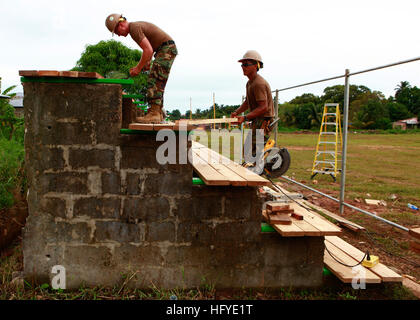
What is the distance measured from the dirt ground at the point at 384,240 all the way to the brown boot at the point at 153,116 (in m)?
3.25

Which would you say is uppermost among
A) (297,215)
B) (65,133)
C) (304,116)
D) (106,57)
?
(106,57)

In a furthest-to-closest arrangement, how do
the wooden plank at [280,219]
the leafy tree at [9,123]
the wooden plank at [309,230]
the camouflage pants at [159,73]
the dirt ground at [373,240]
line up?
the leafy tree at [9,123] < the dirt ground at [373,240] < the camouflage pants at [159,73] < the wooden plank at [280,219] < the wooden plank at [309,230]

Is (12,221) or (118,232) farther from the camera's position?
(12,221)

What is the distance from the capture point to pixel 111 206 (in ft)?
11.3

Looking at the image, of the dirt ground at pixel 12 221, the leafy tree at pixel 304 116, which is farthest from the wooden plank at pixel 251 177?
the leafy tree at pixel 304 116

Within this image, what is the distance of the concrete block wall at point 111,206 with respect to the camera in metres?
3.42

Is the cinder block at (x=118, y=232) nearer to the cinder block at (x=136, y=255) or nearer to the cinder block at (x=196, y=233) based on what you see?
the cinder block at (x=136, y=255)

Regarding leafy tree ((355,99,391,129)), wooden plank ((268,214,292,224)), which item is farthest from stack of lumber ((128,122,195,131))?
leafy tree ((355,99,391,129))

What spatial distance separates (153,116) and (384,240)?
158 inches

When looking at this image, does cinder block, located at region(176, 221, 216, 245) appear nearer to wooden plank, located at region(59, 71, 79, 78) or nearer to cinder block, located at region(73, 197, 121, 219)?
cinder block, located at region(73, 197, 121, 219)

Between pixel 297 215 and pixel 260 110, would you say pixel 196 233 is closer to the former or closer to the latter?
pixel 297 215

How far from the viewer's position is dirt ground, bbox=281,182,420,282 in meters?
4.25

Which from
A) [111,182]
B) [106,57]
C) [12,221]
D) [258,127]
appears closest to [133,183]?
[111,182]

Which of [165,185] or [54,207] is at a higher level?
[165,185]
